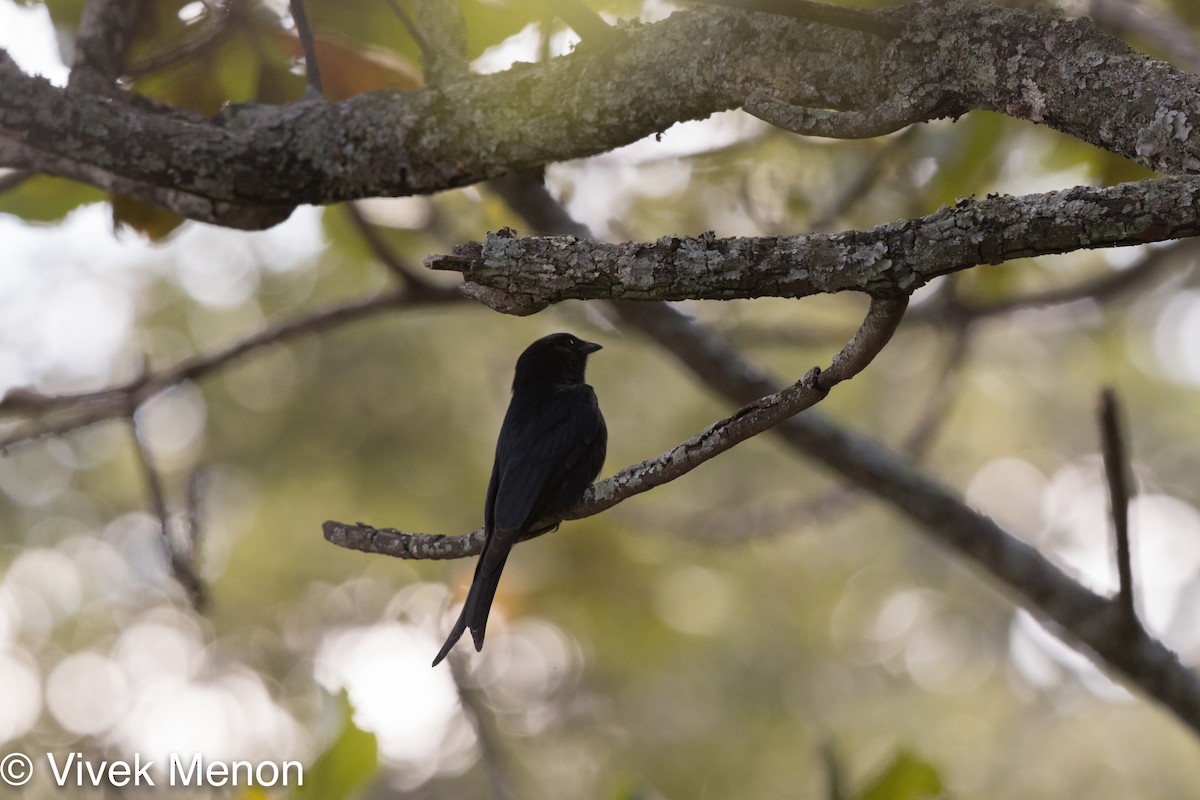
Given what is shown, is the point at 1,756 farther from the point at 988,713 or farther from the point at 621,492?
the point at 988,713

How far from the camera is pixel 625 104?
2.50 meters

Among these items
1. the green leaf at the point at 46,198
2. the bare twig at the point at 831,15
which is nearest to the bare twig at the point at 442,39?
the bare twig at the point at 831,15

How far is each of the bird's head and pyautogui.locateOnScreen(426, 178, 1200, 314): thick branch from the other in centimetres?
242

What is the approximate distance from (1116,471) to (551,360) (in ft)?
7.32

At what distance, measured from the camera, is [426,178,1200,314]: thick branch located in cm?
162

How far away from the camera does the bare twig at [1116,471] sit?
2.87 metres

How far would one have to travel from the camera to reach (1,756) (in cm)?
430

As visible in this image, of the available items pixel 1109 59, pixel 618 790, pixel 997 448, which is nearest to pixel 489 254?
pixel 1109 59

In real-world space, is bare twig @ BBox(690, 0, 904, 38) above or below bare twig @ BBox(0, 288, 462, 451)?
above

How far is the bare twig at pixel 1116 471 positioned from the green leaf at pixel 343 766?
2.25 m

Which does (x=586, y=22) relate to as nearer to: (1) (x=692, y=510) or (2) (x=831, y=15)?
(2) (x=831, y=15)

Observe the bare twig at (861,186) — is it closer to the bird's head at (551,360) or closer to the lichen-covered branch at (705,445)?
the bird's head at (551,360)

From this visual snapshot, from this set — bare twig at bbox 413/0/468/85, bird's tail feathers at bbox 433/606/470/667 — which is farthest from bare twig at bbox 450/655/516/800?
bare twig at bbox 413/0/468/85

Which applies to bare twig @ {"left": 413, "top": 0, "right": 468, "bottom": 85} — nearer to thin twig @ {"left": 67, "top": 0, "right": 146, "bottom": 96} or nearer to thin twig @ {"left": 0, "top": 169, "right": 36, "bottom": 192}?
thin twig @ {"left": 67, "top": 0, "right": 146, "bottom": 96}
